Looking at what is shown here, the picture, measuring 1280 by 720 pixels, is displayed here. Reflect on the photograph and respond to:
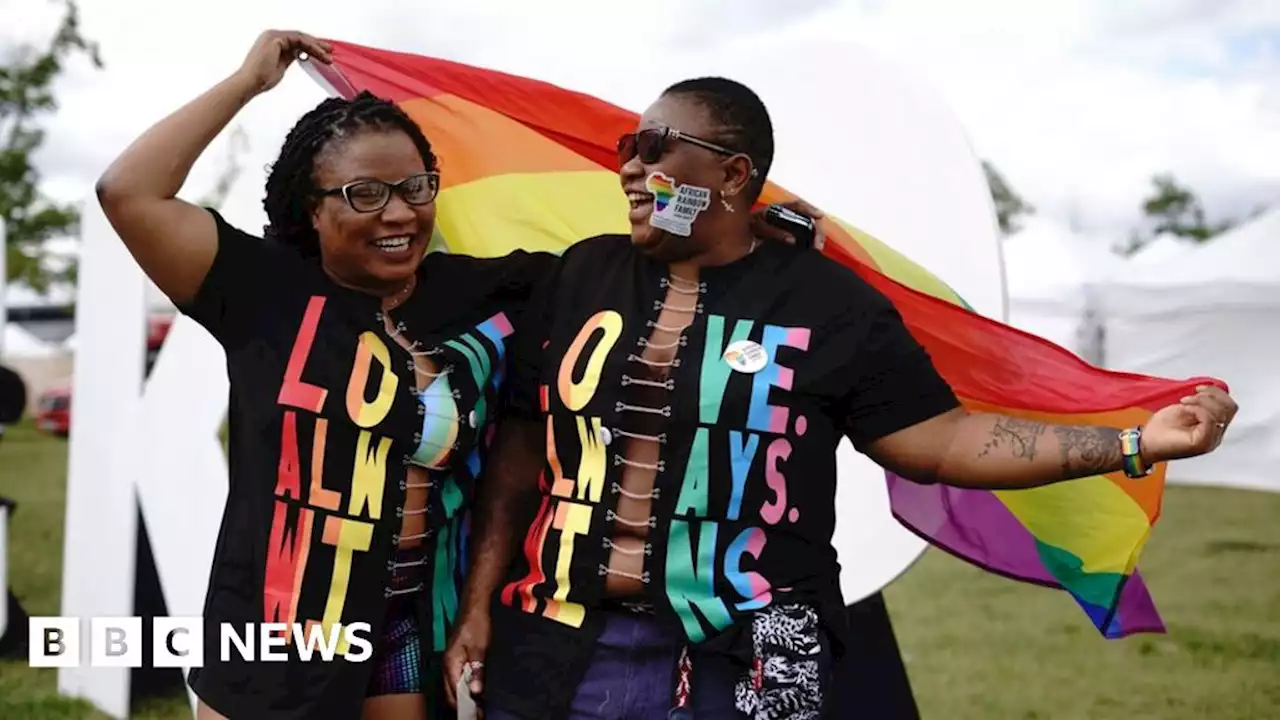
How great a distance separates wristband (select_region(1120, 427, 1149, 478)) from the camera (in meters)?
2.15

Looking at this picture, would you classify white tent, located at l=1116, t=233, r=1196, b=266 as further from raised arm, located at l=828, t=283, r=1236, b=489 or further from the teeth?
the teeth

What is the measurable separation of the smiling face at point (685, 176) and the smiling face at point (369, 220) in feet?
1.29

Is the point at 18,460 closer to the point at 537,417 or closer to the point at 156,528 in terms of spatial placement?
the point at 156,528

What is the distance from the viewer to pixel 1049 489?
2.92m

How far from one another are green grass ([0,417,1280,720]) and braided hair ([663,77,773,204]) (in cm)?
320

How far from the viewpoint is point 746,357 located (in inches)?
83.4

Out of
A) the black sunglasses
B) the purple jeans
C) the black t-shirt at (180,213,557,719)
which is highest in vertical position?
the black sunglasses

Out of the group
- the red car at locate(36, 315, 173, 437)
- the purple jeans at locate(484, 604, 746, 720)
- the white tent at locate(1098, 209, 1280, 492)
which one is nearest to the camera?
the purple jeans at locate(484, 604, 746, 720)

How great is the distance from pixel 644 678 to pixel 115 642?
3286 millimetres

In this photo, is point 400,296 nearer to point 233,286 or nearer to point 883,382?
point 233,286

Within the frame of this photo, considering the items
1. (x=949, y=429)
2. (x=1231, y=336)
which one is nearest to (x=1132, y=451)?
(x=949, y=429)

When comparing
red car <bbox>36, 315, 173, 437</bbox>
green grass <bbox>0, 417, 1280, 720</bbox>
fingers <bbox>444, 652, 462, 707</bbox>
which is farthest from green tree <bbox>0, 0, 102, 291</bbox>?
fingers <bbox>444, 652, 462, 707</bbox>

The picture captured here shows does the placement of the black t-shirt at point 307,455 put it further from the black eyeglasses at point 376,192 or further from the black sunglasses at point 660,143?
the black sunglasses at point 660,143

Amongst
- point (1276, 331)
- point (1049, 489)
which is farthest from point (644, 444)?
point (1276, 331)
